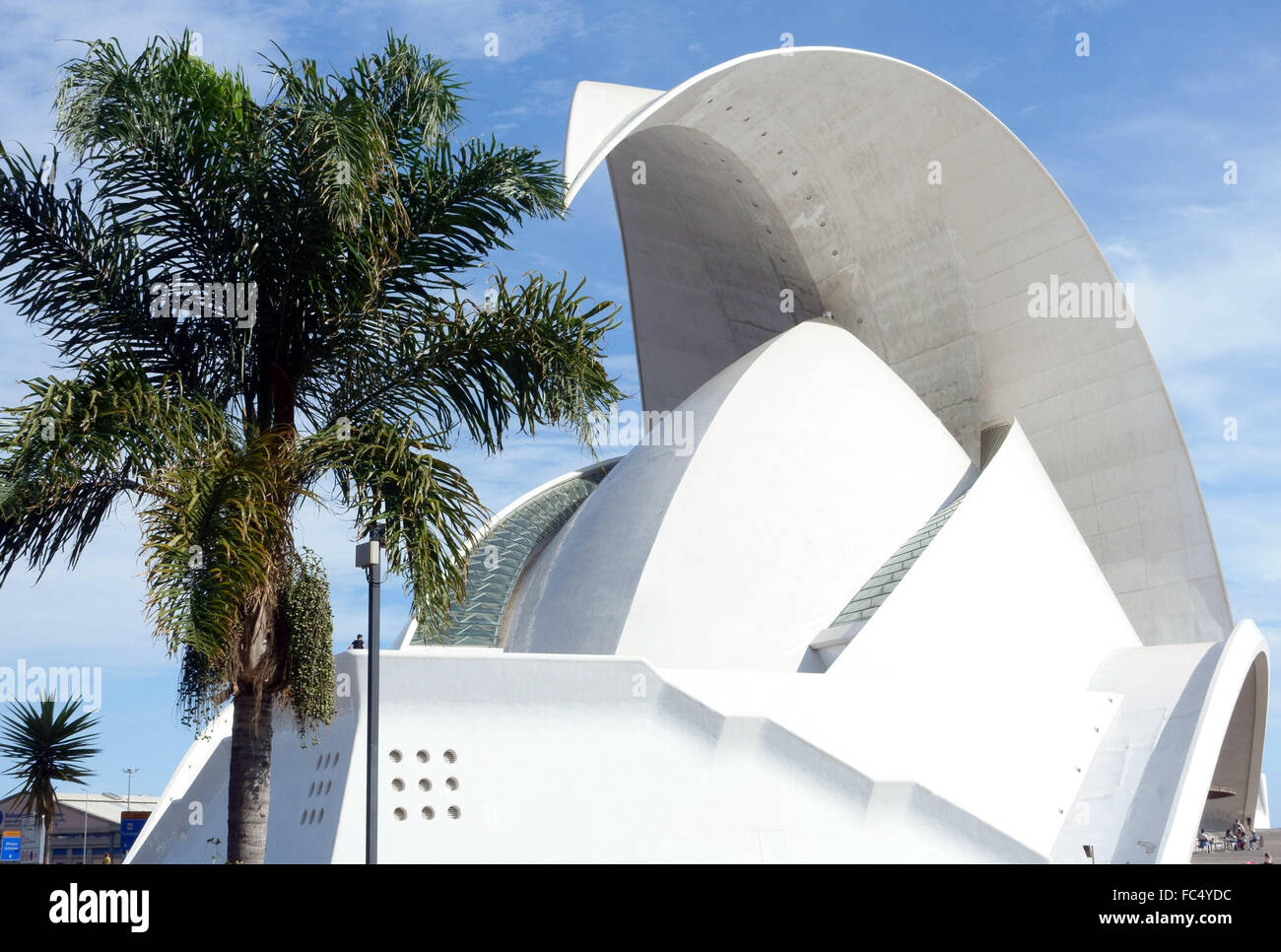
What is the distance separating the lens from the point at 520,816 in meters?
9.23

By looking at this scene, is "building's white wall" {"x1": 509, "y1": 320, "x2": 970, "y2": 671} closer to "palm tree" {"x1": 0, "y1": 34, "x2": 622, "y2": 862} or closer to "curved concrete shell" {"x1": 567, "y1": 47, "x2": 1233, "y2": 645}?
"curved concrete shell" {"x1": 567, "y1": 47, "x2": 1233, "y2": 645}

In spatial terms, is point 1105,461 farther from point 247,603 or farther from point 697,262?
point 247,603

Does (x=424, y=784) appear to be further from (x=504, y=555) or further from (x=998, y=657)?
(x=504, y=555)

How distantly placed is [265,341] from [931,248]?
1157cm

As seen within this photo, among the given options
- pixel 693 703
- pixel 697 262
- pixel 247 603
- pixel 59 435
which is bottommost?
pixel 693 703

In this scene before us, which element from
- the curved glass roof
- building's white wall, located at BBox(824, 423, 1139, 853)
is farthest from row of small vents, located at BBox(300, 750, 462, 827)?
the curved glass roof

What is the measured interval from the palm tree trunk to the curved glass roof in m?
7.52

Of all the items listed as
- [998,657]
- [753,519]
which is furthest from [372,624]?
[998,657]

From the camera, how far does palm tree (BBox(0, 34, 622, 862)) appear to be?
672cm

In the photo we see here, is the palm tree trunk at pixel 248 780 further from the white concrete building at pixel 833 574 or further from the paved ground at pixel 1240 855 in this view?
the paved ground at pixel 1240 855

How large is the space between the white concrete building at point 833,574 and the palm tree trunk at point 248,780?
1933mm

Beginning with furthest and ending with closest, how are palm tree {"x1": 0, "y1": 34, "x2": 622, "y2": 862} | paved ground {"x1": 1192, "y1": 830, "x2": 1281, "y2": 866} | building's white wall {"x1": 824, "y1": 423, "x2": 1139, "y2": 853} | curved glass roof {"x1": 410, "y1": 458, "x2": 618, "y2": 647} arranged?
paved ground {"x1": 1192, "y1": 830, "x2": 1281, "y2": 866}
curved glass roof {"x1": 410, "y1": 458, "x2": 618, "y2": 647}
building's white wall {"x1": 824, "y1": 423, "x2": 1139, "y2": 853}
palm tree {"x1": 0, "y1": 34, "x2": 622, "y2": 862}
